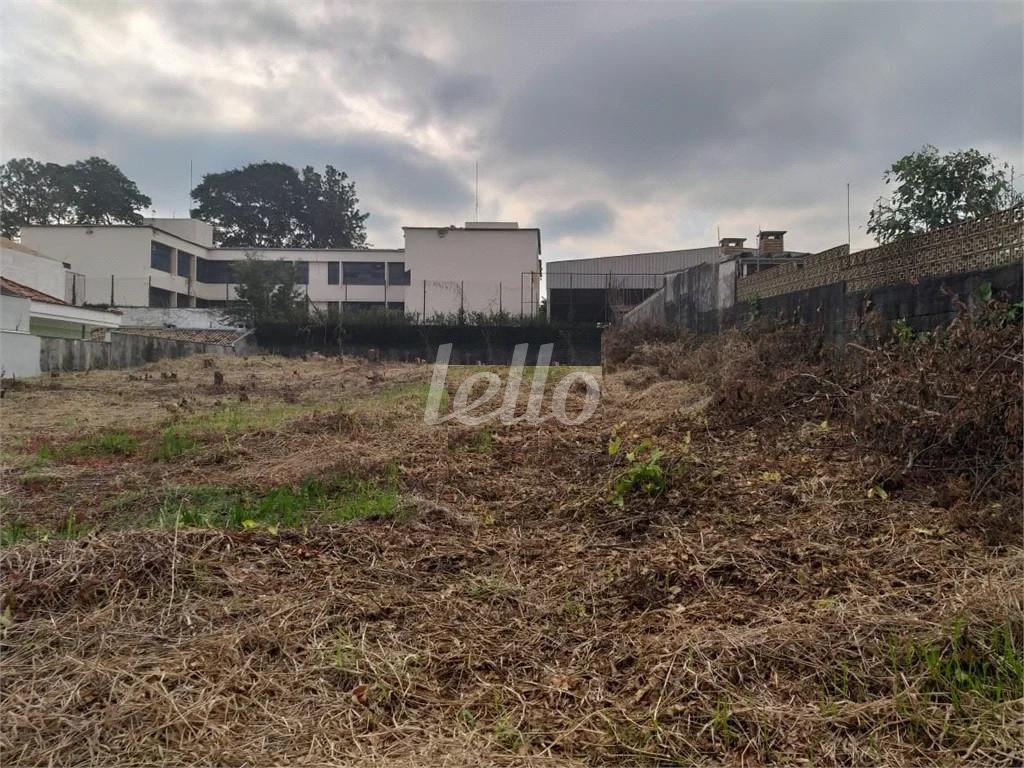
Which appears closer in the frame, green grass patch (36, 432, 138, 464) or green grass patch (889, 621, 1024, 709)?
green grass patch (889, 621, 1024, 709)

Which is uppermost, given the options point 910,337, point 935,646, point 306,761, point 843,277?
point 843,277

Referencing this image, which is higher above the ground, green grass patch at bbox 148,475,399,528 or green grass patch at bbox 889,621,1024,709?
green grass patch at bbox 148,475,399,528

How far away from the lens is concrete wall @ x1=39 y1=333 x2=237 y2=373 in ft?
38.8

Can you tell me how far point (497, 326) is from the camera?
17641mm

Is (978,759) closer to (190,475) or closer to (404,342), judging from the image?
(190,475)

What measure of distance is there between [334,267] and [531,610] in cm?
3008

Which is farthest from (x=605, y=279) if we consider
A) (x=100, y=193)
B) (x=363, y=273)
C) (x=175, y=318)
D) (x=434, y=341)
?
(x=100, y=193)

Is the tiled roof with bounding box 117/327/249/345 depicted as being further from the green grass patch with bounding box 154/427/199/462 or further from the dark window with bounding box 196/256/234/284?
the green grass patch with bounding box 154/427/199/462

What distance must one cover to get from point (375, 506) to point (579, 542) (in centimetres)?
119

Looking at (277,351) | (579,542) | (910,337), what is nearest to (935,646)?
(579,542)

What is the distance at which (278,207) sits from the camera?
137ft

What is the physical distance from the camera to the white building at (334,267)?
2391cm

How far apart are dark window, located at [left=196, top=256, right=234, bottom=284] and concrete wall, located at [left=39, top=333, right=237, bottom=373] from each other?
1724 cm

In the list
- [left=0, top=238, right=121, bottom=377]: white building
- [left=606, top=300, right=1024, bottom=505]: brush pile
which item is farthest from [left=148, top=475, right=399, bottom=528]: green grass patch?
[left=0, top=238, right=121, bottom=377]: white building
